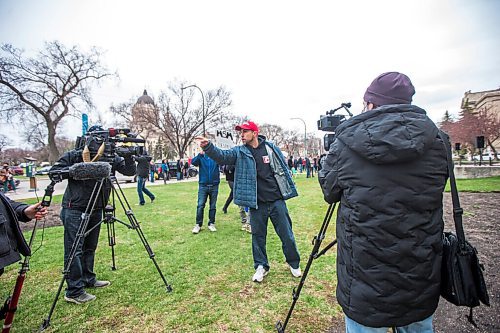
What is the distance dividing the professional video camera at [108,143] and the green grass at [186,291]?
181cm

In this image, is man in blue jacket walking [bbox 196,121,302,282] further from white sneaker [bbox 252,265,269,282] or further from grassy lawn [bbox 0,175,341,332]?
grassy lawn [bbox 0,175,341,332]

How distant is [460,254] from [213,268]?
3.43 m

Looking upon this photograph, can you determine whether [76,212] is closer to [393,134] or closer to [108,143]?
[108,143]

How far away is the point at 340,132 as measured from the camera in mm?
1641

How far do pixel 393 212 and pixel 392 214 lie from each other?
12 mm

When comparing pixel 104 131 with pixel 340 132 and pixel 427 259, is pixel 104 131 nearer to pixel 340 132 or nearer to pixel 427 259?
pixel 340 132

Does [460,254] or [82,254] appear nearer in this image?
[460,254]

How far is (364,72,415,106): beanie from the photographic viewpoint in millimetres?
1683

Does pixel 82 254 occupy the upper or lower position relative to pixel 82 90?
lower

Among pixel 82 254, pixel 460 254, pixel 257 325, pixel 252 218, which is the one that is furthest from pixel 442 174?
pixel 82 254

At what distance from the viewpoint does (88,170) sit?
312 centimetres

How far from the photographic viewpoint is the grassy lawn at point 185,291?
113 inches

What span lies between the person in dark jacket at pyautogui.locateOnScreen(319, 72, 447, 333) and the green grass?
146 centimetres

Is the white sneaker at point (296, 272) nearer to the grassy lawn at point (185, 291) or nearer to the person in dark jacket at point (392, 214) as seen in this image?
the grassy lawn at point (185, 291)
